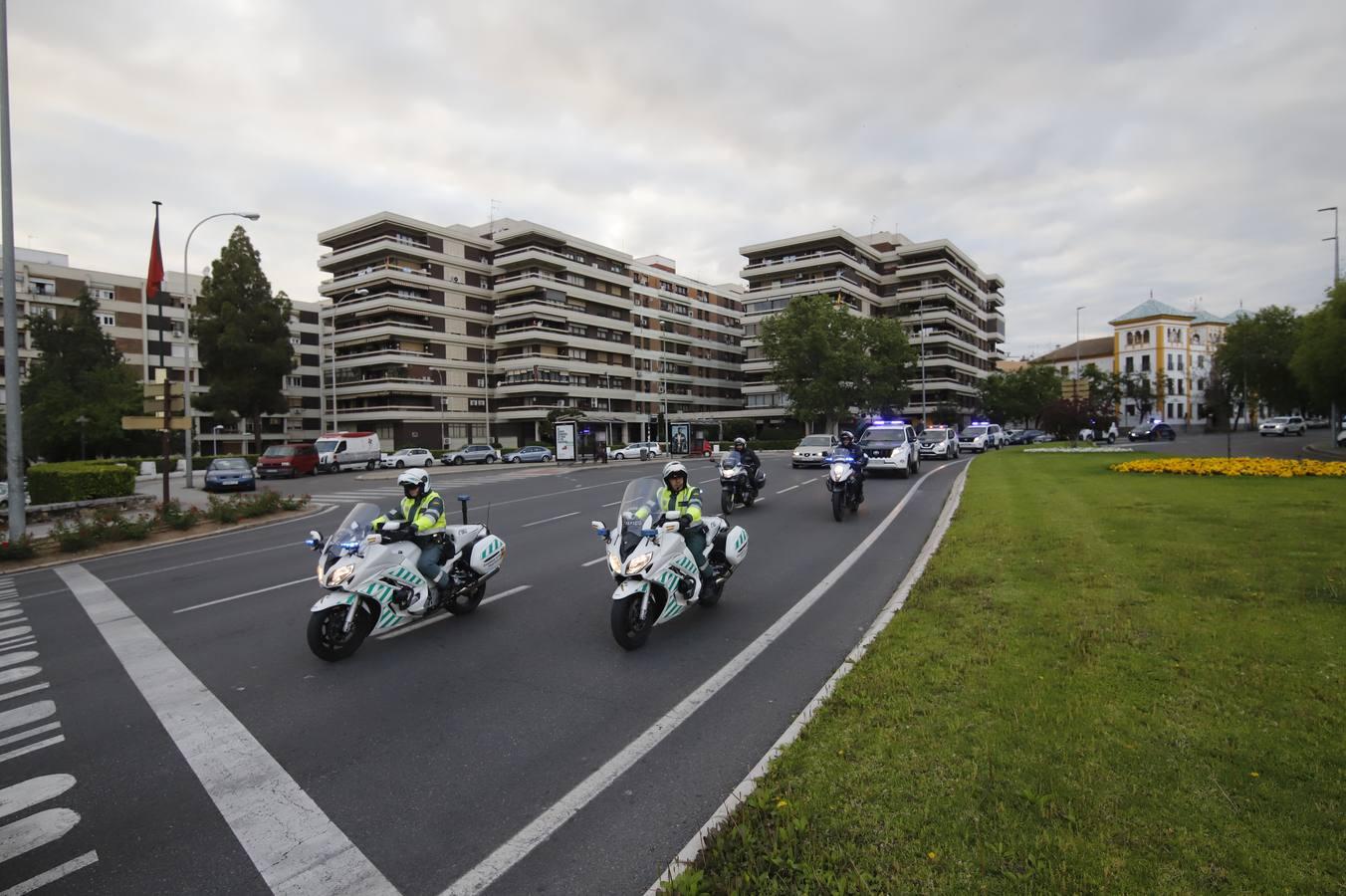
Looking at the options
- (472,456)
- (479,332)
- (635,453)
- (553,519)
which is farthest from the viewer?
(479,332)

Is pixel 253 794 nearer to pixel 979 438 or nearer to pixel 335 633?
pixel 335 633

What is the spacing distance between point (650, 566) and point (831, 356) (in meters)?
49.2

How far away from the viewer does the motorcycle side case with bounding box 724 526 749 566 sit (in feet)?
25.0

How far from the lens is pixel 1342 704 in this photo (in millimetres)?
3918

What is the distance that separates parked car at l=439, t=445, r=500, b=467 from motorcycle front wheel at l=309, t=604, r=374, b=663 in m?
43.5

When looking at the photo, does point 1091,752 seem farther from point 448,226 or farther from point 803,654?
point 448,226

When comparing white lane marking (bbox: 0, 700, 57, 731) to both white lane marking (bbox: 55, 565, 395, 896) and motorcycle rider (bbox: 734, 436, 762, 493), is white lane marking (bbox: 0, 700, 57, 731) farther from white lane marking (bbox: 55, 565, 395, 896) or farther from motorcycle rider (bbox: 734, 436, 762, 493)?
motorcycle rider (bbox: 734, 436, 762, 493)

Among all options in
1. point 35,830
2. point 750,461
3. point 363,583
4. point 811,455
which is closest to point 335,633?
point 363,583

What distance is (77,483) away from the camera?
724 inches

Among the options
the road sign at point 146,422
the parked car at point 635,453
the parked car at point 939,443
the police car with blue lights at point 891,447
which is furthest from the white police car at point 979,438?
the road sign at point 146,422

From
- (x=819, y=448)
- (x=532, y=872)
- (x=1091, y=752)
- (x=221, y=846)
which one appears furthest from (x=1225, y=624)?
(x=819, y=448)

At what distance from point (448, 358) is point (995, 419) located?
212 feet

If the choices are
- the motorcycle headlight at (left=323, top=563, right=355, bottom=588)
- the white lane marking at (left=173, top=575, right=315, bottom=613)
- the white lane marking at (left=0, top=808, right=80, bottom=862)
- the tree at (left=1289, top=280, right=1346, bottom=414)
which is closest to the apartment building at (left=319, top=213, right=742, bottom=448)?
the tree at (left=1289, top=280, right=1346, bottom=414)

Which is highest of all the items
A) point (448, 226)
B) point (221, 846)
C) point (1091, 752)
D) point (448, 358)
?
point (448, 226)
